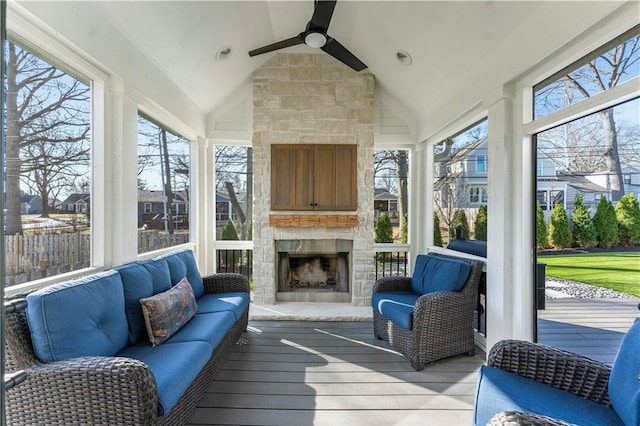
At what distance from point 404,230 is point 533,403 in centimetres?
349

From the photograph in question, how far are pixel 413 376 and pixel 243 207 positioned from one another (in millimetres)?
3296

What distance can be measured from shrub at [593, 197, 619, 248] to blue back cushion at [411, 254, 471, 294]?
112 centimetres

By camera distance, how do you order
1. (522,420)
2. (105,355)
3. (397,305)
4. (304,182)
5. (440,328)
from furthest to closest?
(304,182), (397,305), (440,328), (105,355), (522,420)

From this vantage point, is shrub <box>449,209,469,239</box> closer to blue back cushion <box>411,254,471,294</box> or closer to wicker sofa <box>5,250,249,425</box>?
blue back cushion <box>411,254,471,294</box>

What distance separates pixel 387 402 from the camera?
91.0 inches

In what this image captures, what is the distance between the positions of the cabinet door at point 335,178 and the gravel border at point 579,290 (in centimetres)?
251

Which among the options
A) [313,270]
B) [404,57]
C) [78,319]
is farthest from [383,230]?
[78,319]

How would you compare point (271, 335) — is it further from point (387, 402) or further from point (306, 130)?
point (306, 130)

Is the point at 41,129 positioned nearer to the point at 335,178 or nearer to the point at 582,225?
the point at 335,178

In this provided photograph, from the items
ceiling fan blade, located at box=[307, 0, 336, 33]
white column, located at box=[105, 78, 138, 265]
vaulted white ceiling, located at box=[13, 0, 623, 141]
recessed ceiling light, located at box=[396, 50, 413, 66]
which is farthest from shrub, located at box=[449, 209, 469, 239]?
white column, located at box=[105, 78, 138, 265]

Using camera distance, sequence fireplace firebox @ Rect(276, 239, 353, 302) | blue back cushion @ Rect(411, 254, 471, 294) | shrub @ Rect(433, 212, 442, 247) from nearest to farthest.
Answer: blue back cushion @ Rect(411, 254, 471, 294)
shrub @ Rect(433, 212, 442, 247)
fireplace firebox @ Rect(276, 239, 353, 302)

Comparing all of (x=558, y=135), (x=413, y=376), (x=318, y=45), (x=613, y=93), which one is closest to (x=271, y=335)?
(x=413, y=376)

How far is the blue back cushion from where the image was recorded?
304 centimetres

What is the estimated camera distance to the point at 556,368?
1652 millimetres
